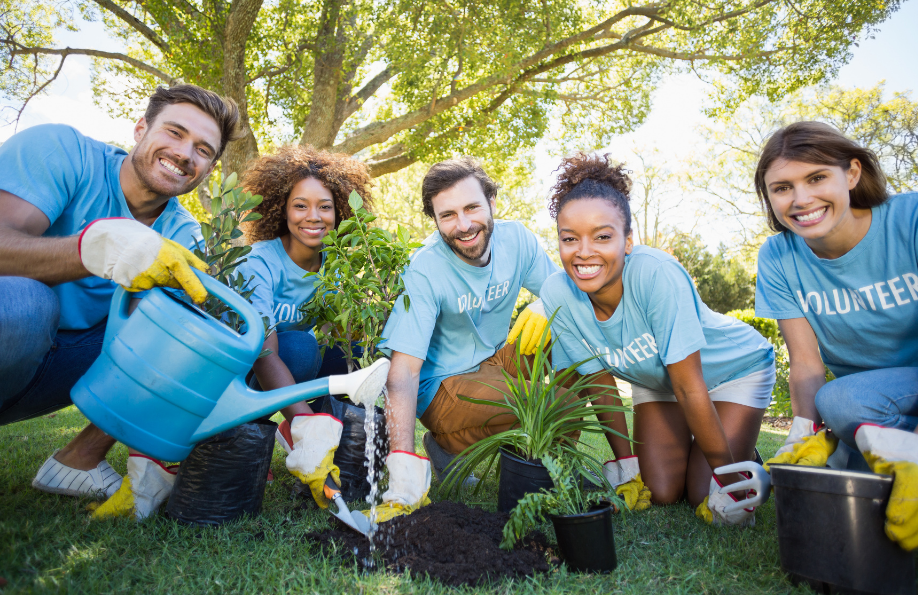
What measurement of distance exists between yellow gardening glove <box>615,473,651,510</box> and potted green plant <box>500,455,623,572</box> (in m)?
0.66

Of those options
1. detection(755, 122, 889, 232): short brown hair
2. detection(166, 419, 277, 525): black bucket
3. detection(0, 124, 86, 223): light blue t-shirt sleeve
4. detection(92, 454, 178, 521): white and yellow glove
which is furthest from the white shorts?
detection(0, 124, 86, 223): light blue t-shirt sleeve

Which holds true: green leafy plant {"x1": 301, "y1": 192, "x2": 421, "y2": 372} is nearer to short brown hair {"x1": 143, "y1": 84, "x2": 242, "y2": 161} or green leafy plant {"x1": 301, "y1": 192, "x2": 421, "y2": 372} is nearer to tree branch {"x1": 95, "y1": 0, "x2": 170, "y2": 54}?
short brown hair {"x1": 143, "y1": 84, "x2": 242, "y2": 161}

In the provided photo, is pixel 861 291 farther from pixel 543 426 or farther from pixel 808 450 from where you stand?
pixel 543 426

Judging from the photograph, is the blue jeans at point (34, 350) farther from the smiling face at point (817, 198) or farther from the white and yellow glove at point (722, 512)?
the smiling face at point (817, 198)

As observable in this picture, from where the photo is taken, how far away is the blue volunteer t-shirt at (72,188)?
6.07 ft

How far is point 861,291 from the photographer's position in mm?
1928

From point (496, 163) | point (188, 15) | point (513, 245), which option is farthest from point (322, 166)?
point (496, 163)

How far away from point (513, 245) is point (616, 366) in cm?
84

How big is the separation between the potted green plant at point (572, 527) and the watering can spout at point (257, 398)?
2.01ft

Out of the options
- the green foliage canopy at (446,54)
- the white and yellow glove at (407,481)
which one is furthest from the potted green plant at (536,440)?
the green foliage canopy at (446,54)

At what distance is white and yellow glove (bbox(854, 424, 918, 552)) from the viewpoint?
1.24 meters

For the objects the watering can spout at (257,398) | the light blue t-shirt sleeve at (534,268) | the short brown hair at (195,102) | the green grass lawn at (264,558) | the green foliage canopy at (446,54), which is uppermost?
the green foliage canopy at (446,54)

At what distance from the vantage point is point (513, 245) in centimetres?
281

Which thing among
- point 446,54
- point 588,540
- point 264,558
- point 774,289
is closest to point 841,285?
point 774,289
